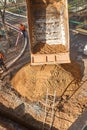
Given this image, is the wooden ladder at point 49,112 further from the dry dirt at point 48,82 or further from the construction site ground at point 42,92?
the dry dirt at point 48,82

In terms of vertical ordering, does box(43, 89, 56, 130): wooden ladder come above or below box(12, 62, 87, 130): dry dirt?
below

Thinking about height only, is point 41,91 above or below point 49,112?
above

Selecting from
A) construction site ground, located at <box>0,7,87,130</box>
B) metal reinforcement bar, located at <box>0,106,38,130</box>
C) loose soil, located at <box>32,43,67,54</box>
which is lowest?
metal reinforcement bar, located at <box>0,106,38,130</box>

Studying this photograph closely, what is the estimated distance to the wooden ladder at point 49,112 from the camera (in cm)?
1349

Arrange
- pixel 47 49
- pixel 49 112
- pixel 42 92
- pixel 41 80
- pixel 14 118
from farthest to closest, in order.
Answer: pixel 47 49, pixel 41 80, pixel 42 92, pixel 14 118, pixel 49 112

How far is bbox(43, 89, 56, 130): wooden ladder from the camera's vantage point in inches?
531

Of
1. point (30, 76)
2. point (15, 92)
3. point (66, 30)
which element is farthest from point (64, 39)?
point (15, 92)

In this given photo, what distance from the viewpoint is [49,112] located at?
45.9 ft

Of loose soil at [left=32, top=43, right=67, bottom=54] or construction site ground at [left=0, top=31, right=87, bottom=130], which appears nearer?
construction site ground at [left=0, top=31, right=87, bottom=130]

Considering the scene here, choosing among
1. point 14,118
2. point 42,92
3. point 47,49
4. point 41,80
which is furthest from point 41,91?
point 47,49

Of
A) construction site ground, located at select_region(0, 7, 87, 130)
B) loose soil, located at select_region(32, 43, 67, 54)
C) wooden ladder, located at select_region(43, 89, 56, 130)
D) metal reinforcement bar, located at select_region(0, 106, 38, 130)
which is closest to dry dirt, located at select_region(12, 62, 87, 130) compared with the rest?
construction site ground, located at select_region(0, 7, 87, 130)

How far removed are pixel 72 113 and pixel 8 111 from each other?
3549 millimetres

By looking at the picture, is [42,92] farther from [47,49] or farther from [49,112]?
[47,49]

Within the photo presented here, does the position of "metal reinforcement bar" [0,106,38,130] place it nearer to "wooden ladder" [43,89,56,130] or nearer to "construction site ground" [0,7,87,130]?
"construction site ground" [0,7,87,130]
